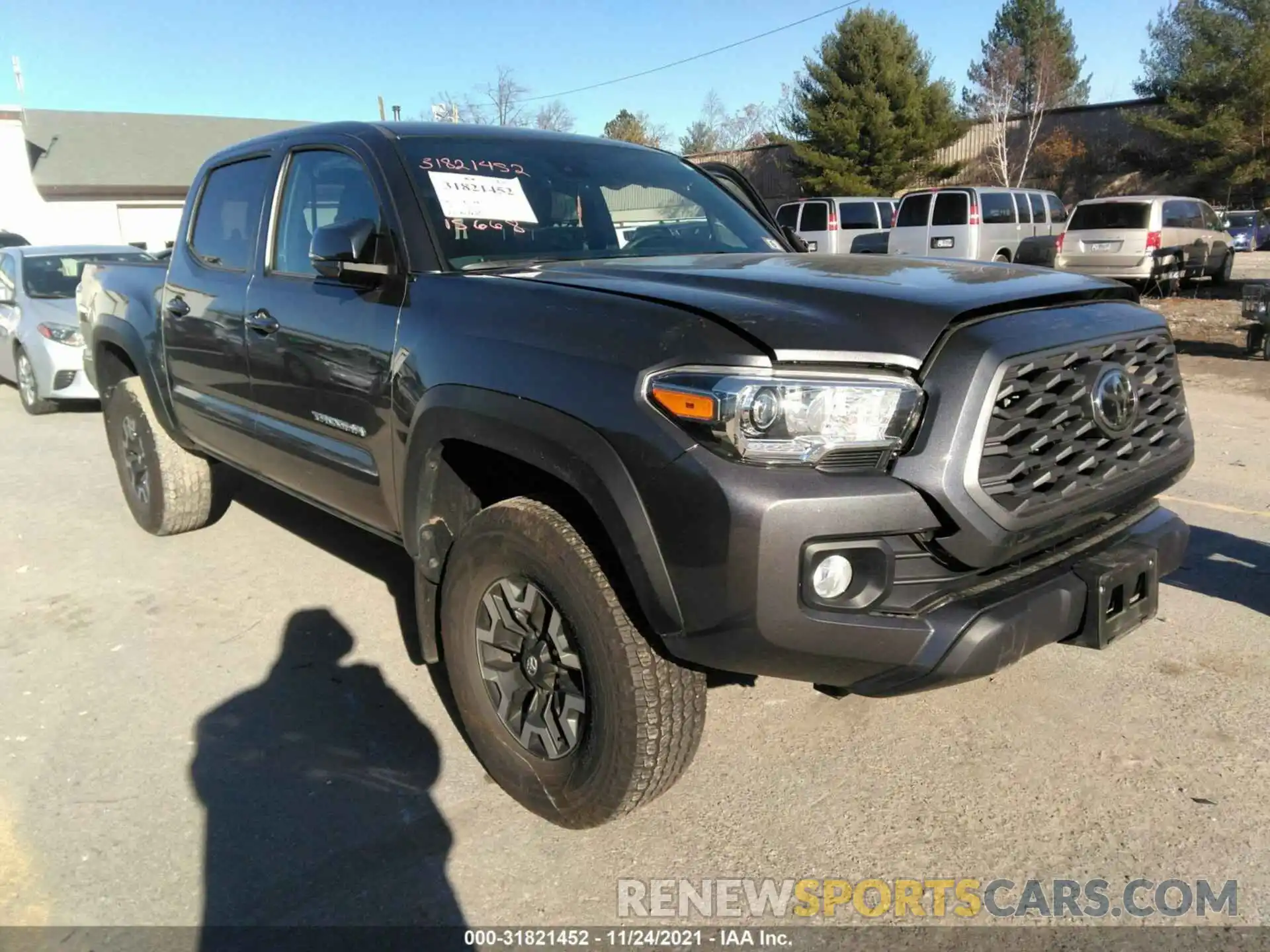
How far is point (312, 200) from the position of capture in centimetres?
381

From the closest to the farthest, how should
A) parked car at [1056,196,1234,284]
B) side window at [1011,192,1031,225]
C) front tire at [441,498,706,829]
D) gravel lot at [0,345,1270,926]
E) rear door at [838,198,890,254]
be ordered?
front tire at [441,498,706,829], gravel lot at [0,345,1270,926], parked car at [1056,196,1234,284], side window at [1011,192,1031,225], rear door at [838,198,890,254]

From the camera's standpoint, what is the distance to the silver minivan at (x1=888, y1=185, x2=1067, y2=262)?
1905 centimetres

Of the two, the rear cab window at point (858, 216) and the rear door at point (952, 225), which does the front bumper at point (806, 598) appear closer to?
the rear door at point (952, 225)

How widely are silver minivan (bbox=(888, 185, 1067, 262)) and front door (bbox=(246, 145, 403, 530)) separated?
1646 cm

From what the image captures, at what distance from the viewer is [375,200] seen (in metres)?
3.37

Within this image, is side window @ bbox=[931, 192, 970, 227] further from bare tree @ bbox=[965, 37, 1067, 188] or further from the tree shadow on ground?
bare tree @ bbox=[965, 37, 1067, 188]

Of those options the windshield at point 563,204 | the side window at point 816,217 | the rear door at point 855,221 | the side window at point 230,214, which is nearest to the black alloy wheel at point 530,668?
the windshield at point 563,204

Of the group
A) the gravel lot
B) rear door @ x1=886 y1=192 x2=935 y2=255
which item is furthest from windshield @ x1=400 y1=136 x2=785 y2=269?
rear door @ x1=886 y1=192 x2=935 y2=255

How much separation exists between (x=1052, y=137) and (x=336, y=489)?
38.4 m

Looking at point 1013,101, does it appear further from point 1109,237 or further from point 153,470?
point 153,470

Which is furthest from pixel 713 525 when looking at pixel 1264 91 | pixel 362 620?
pixel 1264 91

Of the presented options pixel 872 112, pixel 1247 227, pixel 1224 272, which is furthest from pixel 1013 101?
pixel 1224 272

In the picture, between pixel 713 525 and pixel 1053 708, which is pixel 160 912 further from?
pixel 1053 708

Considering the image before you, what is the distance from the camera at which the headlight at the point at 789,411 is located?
85.9 inches
